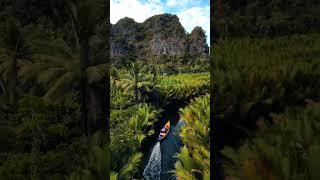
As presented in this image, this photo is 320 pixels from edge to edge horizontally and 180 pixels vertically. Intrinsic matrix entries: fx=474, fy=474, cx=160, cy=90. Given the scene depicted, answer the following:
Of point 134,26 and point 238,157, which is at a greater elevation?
point 134,26

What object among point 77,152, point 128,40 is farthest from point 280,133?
point 77,152

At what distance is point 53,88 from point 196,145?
2.64 meters

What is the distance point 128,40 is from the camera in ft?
23.2

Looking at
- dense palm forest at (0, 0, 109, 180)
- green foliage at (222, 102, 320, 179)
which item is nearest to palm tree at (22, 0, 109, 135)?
dense palm forest at (0, 0, 109, 180)

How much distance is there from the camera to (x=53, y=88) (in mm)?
7844

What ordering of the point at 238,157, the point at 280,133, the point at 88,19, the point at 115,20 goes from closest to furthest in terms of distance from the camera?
1. the point at 280,133
2. the point at 238,157
3. the point at 115,20
4. the point at 88,19

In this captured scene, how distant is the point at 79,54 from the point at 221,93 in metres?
2.51

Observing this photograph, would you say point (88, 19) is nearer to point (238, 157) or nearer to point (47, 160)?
point (47, 160)

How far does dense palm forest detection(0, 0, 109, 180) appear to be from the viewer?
7.52 meters

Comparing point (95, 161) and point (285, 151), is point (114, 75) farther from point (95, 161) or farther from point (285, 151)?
point (285, 151)

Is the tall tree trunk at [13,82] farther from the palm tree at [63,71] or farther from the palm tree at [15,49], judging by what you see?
the palm tree at [63,71]

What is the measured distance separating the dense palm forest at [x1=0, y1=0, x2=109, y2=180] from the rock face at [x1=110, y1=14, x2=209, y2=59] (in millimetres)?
501

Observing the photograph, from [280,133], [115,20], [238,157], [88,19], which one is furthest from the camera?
[88,19]

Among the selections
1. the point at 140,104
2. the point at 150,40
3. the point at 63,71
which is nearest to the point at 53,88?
the point at 63,71
